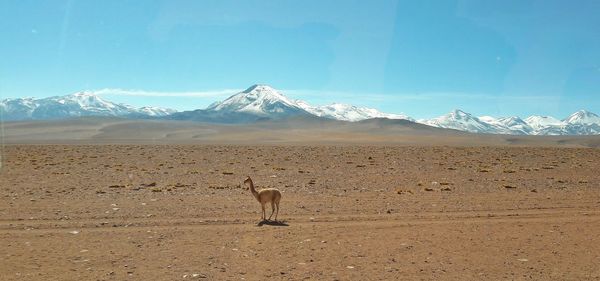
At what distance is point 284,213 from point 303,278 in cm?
597

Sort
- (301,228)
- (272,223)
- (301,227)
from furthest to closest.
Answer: (272,223), (301,227), (301,228)

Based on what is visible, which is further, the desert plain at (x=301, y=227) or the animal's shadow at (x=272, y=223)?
the animal's shadow at (x=272, y=223)

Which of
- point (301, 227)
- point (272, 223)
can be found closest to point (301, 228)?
point (301, 227)

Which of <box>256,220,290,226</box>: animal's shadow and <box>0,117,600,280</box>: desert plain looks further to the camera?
<box>256,220,290,226</box>: animal's shadow

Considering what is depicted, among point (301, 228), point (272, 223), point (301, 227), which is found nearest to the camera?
point (301, 228)

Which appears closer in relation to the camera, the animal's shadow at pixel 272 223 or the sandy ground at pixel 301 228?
the sandy ground at pixel 301 228

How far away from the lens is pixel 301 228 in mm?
12469

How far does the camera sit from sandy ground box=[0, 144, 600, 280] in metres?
9.24

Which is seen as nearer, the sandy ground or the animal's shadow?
the sandy ground

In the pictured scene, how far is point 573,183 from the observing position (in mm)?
22844

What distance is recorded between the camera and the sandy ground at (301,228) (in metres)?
9.24

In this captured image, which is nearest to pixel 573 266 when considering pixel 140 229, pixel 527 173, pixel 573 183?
pixel 140 229

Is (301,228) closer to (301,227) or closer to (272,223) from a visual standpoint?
(301,227)

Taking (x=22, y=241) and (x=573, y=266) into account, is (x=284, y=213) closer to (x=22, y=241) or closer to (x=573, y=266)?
(x=22, y=241)
